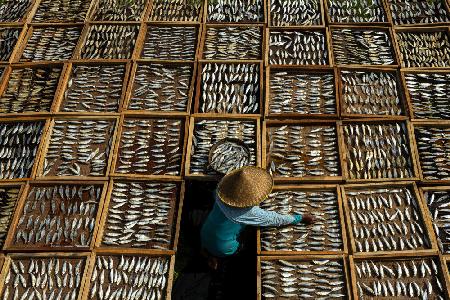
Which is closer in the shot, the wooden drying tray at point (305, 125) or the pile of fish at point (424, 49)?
the wooden drying tray at point (305, 125)

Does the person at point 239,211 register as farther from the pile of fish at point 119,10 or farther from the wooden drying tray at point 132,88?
the pile of fish at point 119,10

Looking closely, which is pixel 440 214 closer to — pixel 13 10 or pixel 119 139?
pixel 119 139

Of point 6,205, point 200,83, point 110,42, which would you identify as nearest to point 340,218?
point 200,83

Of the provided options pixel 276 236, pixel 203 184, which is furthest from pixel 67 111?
pixel 276 236

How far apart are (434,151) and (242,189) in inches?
92.5

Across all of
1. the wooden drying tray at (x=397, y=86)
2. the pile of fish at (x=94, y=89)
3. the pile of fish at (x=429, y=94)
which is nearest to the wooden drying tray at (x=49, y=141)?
the pile of fish at (x=94, y=89)

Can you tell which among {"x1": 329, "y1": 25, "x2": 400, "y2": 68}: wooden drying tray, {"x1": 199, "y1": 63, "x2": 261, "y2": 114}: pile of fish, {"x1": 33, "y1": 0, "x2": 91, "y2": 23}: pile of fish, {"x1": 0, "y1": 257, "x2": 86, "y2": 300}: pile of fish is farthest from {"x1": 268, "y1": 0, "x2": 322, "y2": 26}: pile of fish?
{"x1": 0, "y1": 257, "x2": 86, "y2": 300}: pile of fish

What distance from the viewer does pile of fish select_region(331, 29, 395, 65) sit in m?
6.00

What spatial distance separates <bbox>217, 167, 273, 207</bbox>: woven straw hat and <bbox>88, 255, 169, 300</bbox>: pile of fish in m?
0.91

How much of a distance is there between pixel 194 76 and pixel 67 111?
1.65m

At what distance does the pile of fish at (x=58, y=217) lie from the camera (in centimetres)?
457

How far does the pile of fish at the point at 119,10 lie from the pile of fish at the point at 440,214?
475 cm

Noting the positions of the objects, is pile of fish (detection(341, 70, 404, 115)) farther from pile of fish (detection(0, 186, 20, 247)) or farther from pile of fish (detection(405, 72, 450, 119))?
pile of fish (detection(0, 186, 20, 247))

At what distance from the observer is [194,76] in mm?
5871
